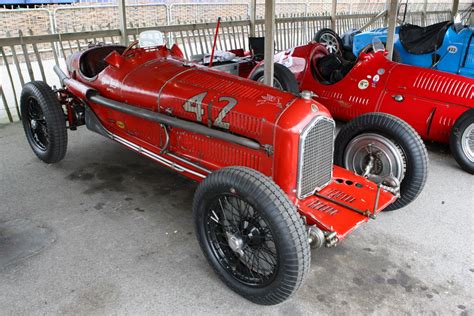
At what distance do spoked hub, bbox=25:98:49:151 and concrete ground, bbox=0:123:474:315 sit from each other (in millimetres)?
494

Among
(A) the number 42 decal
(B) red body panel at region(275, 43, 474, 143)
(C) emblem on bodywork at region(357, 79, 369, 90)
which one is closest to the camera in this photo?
(A) the number 42 decal

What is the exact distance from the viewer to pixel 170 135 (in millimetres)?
3584

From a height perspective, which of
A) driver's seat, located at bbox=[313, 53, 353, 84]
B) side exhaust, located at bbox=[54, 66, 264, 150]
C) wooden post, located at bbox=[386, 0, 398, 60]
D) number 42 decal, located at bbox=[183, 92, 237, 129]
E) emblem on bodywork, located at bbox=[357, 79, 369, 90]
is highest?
wooden post, located at bbox=[386, 0, 398, 60]

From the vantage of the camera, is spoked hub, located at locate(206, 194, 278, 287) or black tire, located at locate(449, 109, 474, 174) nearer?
spoked hub, located at locate(206, 194, 278, 287)

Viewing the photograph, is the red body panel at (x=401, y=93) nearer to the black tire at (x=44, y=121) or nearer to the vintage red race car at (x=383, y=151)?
the vintage red race car at (x=383, y=151)

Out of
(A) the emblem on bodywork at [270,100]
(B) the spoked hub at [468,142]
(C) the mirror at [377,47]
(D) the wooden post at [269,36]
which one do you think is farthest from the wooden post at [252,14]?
(A) the emblem on bodywork at [270,100]

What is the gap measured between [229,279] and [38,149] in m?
A: 3.16

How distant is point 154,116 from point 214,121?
1.89 feet

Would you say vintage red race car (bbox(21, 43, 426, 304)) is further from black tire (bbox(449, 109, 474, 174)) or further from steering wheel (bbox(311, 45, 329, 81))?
steering wheel (bbox(311, 45, 329, 81))

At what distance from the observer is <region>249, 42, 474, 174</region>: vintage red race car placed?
380 centimetres

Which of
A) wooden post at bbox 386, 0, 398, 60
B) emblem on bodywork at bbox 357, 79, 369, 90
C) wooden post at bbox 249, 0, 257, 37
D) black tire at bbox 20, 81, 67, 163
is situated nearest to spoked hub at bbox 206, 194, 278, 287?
black tire at bbox 20, 81, 67, 163

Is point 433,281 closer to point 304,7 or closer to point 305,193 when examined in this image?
point 305,193

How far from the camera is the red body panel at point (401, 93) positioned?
4703mm

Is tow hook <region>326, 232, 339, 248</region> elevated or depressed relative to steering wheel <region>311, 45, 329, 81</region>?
depressed
